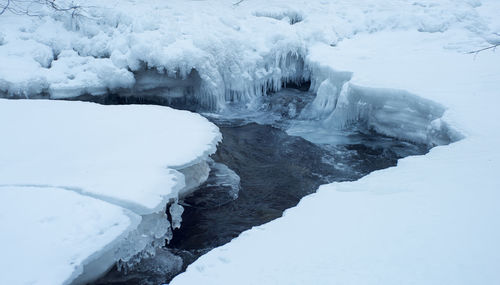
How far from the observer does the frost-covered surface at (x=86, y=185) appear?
2.54m

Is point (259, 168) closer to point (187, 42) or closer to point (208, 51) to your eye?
point (208, 51)

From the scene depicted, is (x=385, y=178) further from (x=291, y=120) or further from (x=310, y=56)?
(x=310, y=56)

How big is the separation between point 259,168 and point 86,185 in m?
2.93

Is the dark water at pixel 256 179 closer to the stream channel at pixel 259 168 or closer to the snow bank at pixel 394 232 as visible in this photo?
the stream channel at pixel 259 168

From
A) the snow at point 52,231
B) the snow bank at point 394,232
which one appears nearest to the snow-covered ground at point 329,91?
the snow bank at point 394,232

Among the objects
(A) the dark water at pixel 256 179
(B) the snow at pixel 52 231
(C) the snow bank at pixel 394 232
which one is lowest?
(A) the dark water at pixel 256 179

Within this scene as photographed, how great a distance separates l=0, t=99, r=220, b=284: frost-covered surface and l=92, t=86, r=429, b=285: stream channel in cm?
33

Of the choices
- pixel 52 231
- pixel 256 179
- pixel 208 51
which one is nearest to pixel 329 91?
pixel 208 51

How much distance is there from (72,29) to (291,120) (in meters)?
4.68

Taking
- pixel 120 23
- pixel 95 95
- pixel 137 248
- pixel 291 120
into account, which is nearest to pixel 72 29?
pixel 120 23

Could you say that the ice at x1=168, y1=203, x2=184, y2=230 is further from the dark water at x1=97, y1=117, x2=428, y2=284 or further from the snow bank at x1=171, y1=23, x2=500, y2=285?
the snow bank at x1=171, y1=23, x2=500, y2=285

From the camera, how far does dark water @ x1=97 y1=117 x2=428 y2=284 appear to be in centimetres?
378

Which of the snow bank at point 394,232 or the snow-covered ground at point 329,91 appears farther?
the snow-covered ground at point 329,91

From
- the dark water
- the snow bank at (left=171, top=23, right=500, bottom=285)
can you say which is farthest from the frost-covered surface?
the snow bank at (left=171, top=23, right=500, bottom=285)
